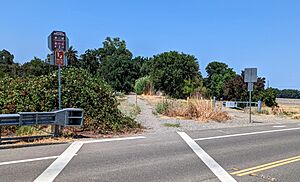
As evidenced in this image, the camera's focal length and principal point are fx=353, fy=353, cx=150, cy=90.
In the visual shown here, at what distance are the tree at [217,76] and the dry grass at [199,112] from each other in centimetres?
5895

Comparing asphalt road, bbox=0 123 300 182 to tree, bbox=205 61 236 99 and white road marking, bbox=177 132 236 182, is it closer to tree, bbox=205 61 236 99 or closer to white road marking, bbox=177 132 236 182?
white road marking, bbox=177 132 236 182

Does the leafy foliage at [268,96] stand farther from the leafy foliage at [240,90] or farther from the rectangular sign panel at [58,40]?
the rectangular sign panel at [58,40]

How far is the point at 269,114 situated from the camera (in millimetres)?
30188

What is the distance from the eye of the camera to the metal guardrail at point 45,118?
1072 cm

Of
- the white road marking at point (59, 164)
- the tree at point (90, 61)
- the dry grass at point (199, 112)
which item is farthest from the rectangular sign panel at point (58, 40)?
the tree at point (90, 61)

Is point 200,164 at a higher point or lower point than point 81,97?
lower

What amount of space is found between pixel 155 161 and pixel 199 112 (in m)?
12.8

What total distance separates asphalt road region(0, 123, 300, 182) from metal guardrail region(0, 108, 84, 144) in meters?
1.17

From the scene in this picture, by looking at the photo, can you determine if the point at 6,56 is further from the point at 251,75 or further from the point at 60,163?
the point at 60,163

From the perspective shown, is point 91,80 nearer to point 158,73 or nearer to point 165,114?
point 165,114

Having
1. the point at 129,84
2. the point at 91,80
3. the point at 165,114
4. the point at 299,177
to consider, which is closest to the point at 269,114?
the point at 165,114

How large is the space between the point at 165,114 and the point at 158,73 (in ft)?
124

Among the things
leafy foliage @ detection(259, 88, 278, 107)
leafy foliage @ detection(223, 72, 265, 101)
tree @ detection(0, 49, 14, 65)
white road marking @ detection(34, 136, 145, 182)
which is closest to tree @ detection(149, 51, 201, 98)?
leafy foliage @ detection(223, 72, 265, 101)

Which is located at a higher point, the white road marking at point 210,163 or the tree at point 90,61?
the tree at point 90,61
